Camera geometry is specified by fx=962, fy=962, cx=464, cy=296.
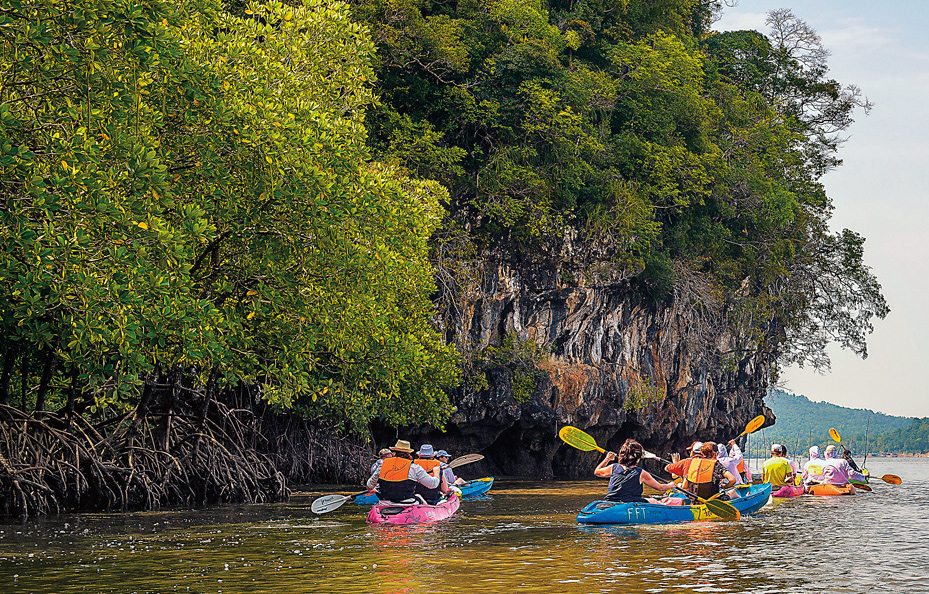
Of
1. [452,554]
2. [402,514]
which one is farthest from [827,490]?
[452,554]

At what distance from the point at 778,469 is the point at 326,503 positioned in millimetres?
13589

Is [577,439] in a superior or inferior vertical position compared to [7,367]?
inferior

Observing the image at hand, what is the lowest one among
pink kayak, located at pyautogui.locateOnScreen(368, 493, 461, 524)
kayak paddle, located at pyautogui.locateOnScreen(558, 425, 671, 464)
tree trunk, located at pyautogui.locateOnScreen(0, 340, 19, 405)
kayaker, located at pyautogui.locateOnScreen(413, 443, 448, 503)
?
pink kayak, located at pyautogui.locateOnScreen(368, 493, 461, 524)

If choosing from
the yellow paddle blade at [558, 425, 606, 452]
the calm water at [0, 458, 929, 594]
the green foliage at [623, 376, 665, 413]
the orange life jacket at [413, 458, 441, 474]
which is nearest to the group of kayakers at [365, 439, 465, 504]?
the orange life jacket at [413, 458, 441, 474]

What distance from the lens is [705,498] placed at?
1689 cm

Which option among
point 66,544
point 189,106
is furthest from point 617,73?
point 66,544

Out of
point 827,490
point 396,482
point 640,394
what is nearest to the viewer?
point 396,482

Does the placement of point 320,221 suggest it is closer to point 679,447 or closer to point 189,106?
point 189,106

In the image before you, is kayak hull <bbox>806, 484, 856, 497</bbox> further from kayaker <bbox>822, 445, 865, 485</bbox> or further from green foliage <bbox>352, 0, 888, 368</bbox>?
green foliage <bbox>352, 0, 888, 368</bbox>

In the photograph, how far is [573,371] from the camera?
33.7m

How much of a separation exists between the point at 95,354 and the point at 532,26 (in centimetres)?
2118

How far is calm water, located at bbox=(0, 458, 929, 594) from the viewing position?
923cm

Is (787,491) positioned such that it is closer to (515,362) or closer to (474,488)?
(474,488)

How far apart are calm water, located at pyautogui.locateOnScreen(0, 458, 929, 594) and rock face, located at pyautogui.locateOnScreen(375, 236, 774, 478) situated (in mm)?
14265
